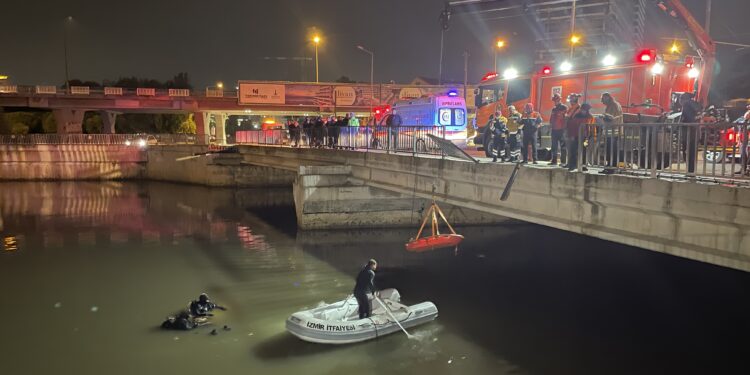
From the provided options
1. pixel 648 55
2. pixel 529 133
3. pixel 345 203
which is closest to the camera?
pixel 529 133

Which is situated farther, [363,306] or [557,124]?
[557,124]

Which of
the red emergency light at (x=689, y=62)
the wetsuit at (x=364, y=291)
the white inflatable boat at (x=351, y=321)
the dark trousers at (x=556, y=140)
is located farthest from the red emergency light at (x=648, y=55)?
the wetsuit at (x=364, y=291)

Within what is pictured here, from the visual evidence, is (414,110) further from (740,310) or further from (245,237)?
(740,310)

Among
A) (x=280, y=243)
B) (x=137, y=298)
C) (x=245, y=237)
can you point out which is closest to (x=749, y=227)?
(x=137, y=298)

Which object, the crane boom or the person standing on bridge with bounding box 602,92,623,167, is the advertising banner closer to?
the crane boom

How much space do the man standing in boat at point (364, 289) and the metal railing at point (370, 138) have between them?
6459 millimetres

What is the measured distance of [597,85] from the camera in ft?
60.1

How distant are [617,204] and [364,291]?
564 centimetres

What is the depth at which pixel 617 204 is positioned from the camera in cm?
1050

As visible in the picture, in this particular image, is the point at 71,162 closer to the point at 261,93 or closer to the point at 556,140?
the point at 261,93

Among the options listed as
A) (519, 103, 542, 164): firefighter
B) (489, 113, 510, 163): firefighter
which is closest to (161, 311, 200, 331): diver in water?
(489, 113, 510, 163): firefighter

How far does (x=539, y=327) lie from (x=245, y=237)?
15.8 meters

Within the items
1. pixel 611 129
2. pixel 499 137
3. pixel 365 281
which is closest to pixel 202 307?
pixel 365 281

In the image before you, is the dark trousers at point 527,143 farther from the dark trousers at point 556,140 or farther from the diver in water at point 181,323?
the diver in water at point 181,323
